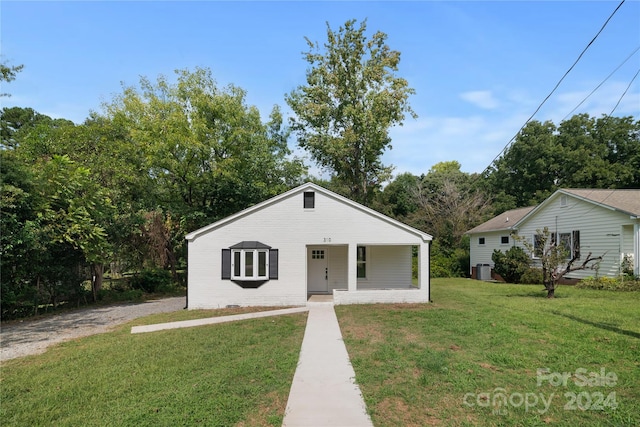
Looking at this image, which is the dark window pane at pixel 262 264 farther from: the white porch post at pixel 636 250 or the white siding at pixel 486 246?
the white siding at pixel 486 246

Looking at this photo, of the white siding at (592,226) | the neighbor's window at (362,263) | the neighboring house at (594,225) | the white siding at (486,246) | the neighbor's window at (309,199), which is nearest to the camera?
the neighbor's window at (309,199)

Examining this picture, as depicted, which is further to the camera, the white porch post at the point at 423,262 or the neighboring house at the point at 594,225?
the neighboring house at the point at 594,225

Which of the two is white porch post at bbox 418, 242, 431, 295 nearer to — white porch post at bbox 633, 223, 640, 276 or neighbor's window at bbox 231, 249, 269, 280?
neighbor's window at bbox 231, 249, 269, 280

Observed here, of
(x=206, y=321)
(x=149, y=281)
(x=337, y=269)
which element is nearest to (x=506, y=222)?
(x=337, y=269)

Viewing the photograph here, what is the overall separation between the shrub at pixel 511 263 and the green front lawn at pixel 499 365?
8.42 meters

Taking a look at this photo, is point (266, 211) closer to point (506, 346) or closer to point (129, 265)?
point (506, 346)

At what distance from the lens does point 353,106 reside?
26.2m

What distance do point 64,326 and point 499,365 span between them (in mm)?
11635

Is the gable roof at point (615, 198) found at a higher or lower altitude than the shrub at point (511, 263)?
higher

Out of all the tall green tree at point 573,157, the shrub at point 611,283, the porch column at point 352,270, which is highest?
the tall green tree at point 573,157

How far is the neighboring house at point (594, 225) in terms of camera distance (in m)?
14.5

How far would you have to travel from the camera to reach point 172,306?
13531 millimetres

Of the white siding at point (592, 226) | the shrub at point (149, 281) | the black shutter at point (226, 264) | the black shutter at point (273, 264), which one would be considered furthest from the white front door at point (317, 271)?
the white siding at point (592, 226)

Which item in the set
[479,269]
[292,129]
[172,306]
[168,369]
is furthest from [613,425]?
[292,129]
